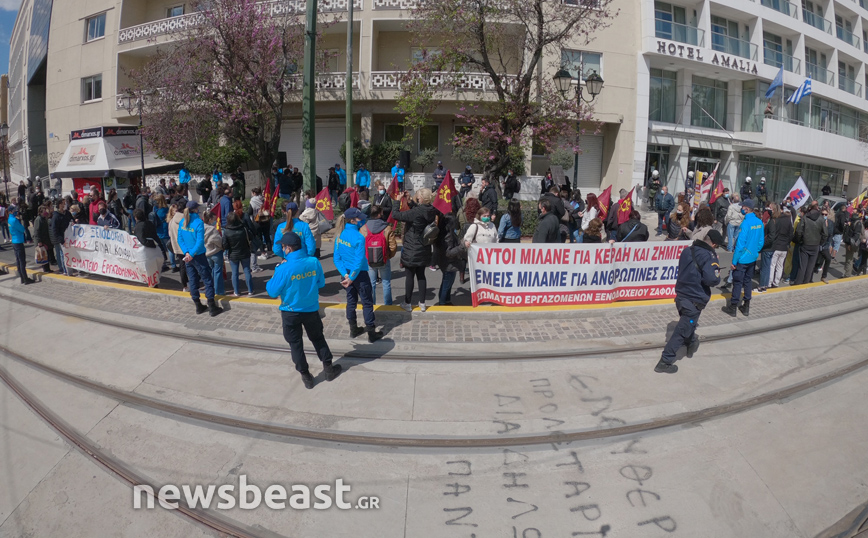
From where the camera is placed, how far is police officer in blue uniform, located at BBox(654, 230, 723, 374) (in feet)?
19.1

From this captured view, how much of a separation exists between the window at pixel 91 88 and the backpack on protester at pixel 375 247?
29788mm

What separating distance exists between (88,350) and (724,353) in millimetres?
8823

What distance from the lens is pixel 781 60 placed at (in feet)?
91.8

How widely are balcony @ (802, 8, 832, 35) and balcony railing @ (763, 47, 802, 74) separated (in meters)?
3.16

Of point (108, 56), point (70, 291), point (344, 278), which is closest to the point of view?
point (344, 278)

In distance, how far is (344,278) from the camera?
640 cm

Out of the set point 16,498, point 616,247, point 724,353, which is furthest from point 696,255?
point 16,498

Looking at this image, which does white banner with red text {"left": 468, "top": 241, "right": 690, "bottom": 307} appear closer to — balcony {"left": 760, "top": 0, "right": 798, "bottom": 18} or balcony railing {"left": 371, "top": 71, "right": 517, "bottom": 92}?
balcony railing {"left": 371, "top": 71, "right": 517, "bottom": 92}

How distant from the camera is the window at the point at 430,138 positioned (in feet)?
75.7

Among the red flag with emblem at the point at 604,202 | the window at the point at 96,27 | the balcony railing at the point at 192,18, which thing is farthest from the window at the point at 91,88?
the red flag with emblem at the point at 604,202

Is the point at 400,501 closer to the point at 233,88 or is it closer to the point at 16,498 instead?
the point at 16,498

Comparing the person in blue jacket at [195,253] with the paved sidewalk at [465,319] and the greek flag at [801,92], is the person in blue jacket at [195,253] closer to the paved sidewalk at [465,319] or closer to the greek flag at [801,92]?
the paved sidewalk at [465,319]

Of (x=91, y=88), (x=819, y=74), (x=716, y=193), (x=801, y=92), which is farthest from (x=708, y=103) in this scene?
(x=91, y=88)

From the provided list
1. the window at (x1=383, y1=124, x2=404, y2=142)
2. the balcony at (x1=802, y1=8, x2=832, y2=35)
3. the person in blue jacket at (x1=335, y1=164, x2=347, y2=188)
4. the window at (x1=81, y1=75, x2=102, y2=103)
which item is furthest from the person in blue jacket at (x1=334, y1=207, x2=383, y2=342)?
the balcony at (x1=802, y1=8, x2=832, y2=35)
